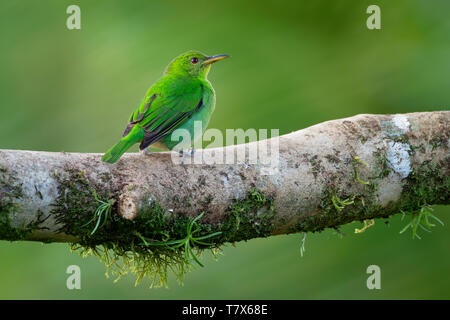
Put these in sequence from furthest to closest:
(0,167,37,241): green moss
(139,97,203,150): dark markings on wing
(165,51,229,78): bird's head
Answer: (165,51,229,78): bird's head < (139,97,203,150): dark markings on wing < (0,167,37,241): green moss

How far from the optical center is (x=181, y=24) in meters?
5.33

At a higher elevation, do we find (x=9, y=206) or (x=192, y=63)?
(x=192, y=63)

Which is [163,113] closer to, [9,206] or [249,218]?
[249,218]

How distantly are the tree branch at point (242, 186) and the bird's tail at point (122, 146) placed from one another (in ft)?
0.14

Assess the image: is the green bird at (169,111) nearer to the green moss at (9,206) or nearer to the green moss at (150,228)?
the green moss at (150,228)

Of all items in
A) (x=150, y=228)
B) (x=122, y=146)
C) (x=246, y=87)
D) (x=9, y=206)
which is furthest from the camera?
(x=246, y=87)

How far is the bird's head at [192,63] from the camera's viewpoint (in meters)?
4.12

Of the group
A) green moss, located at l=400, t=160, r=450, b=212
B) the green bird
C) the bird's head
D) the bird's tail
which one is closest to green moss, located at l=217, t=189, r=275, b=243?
the bird's tail

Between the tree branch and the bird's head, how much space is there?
1.33m

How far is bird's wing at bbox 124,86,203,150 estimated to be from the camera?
332cm

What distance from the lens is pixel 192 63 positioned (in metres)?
4.14

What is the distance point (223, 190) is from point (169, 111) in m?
1.01

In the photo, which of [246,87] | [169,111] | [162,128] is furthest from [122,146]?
[246,87]

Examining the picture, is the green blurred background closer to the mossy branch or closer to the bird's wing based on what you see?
the bird's wing
